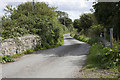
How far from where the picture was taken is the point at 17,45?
10477 millimetres

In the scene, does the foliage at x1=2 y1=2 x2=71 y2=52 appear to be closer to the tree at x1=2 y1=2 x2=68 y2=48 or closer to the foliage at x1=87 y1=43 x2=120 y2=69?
the tree at x1=2 y1=2 x2=68 y2=48

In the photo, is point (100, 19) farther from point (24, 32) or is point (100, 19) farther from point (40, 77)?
point (40, 77)

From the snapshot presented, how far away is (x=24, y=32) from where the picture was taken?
12273 mm

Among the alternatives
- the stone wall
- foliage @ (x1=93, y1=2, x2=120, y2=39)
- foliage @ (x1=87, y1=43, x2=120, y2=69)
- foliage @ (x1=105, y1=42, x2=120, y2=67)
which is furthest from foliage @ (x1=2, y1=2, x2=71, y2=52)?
foliage @ (x1=105, y1=42, x2=120, y2=67)

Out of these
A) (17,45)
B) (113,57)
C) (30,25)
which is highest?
(30,25)

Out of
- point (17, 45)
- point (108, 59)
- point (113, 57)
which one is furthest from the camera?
point (17, 45)

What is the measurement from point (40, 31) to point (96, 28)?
11.9 meters

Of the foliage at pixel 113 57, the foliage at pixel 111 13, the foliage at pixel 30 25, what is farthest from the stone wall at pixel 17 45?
the foliage at pixel 111 13

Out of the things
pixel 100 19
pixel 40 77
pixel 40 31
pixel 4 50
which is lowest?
pixel 40 77

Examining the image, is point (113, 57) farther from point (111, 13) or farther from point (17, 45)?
point (111, 13)

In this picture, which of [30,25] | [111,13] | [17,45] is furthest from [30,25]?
[111,13]

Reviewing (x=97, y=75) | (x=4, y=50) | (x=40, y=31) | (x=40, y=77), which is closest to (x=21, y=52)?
(x=4, y=50)

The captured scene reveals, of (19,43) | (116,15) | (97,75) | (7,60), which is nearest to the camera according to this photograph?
(97,75)

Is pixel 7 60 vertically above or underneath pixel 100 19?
underneath
